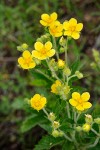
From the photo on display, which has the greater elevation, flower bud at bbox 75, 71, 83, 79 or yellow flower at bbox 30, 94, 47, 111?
flower bud at bbox 75, 71, 83, 79

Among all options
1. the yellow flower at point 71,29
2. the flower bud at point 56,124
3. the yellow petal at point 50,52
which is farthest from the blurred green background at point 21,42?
the flower bud at point 56,124

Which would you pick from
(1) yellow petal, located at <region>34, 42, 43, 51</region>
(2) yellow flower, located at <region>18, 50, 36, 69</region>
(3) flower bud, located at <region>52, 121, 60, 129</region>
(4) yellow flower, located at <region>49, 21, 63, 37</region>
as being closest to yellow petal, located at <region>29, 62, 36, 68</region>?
(2) yellow flower, located at <region>18, 50, 36, 69</region>

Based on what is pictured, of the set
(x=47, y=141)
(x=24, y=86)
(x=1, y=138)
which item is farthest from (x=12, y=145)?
(x=47, y=141)

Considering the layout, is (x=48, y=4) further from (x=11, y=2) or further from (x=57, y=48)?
(x=57, y=48)

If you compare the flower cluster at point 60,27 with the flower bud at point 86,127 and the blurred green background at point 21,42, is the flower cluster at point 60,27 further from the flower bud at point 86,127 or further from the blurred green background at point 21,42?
the blurred green background at point 21,42

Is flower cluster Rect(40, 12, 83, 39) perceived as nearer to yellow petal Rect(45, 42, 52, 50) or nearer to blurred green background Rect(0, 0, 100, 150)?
yellow petal Rect(45, 42, 52, 50)

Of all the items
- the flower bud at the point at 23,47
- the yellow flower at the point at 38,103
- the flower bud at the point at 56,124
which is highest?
the flower bud at the point at 23,47

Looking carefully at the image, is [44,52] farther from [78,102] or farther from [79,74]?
[78,102]

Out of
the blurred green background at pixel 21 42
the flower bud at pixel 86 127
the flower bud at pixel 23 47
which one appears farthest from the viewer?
the blurred green background at pixel 21 42
